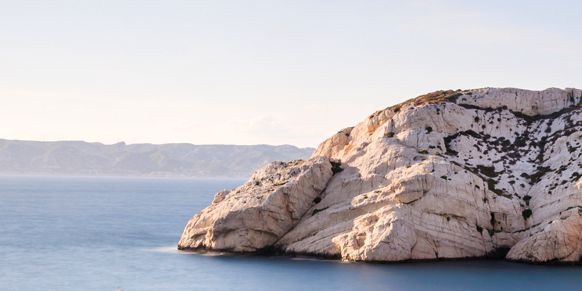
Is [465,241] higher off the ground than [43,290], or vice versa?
[465,241]

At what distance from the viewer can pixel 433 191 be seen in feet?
286

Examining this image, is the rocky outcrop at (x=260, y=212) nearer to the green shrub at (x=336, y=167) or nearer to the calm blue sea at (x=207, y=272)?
the green shrub at (x=336, y=167)

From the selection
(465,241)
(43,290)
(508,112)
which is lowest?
(43,290)

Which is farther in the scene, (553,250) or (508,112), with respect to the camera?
(508,112)

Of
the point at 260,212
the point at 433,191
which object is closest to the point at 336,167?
the point at 260,212

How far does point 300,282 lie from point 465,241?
2078 cm

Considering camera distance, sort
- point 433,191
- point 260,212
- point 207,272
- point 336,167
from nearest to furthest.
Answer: point 207,272, point 433,191, point 260,212, point 336,167

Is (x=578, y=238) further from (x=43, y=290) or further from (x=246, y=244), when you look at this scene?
(x=43, y=290)

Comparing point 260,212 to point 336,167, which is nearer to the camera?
point 260,212

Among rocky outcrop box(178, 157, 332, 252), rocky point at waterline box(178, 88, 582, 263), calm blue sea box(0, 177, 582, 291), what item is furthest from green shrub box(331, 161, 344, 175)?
calm blue sea box(0, 177, 582, 291)

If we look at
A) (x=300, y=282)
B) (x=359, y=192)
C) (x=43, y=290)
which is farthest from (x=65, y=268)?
(x=359, y=192)

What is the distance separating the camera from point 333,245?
8706cm

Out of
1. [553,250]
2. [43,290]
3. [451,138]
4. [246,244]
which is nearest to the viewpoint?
[43,290]

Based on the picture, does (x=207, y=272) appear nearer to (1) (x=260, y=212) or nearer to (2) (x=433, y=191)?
(1) (x=260, y=212)
